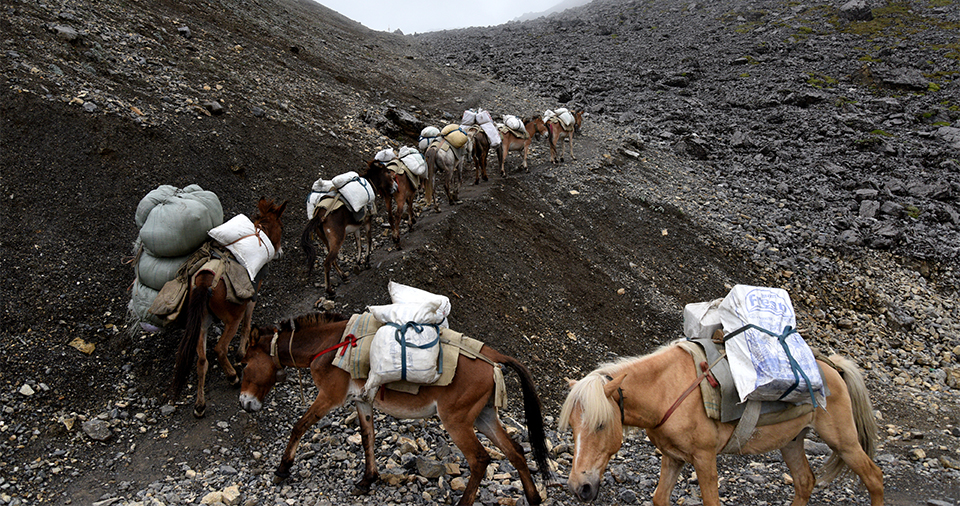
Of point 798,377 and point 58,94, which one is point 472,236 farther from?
point 58,94

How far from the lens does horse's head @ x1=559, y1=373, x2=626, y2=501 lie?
12.2ft

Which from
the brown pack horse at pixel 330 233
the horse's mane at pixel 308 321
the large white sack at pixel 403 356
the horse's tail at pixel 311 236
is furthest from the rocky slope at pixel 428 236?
the horse's mane at pixel 308 321

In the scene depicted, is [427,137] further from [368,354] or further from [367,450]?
[367,450]

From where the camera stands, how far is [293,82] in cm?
1500

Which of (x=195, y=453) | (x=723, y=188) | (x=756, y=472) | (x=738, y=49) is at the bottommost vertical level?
(x=195, y=453)

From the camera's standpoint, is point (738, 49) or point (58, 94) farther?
point (738, 49)

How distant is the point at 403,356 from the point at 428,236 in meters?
5.31

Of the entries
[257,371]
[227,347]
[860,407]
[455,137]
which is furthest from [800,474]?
[455,137]

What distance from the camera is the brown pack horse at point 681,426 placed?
3777 millimetres

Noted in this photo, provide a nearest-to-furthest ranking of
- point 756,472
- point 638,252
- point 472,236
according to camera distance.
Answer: point 756,472 → point 472,236 → point 638,252

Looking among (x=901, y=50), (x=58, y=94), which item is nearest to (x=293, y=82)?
(x=58, y=94)

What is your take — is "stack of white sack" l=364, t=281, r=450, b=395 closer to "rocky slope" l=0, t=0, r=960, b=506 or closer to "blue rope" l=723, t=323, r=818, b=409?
"rocky slope" l=0, t=0, r=960, b=506

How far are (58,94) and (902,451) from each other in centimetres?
1428

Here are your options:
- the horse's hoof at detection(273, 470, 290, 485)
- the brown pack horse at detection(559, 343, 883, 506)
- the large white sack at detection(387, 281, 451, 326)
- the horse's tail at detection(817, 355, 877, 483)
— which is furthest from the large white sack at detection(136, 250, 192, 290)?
the horse's tail at detection(817, 355, 877, 483)
